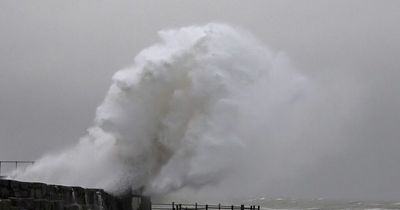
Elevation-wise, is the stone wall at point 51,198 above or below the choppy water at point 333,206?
below

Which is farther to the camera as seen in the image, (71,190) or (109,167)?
(109,167)

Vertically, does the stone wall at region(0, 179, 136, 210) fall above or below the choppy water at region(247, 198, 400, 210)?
below

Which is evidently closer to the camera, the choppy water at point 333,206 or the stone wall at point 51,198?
the stone wall at point 51,198

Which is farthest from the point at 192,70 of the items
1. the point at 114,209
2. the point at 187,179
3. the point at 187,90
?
the point at 114,209

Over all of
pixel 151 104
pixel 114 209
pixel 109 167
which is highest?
pixel 151 104

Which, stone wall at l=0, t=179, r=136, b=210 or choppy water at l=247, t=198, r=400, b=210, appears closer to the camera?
stone wall at l=0, t=179, r=136, b=210

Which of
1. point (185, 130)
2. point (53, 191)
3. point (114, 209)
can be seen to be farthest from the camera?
point (185, 130)

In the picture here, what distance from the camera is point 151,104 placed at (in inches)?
1275

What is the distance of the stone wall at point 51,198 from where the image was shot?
820 inches

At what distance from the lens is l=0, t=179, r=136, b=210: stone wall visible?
20828 mm

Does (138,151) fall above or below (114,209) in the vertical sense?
above

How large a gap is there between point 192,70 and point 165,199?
255 inches

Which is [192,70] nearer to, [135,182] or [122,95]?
[122,95]

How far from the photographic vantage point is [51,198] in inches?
955
